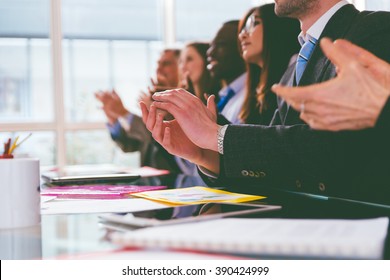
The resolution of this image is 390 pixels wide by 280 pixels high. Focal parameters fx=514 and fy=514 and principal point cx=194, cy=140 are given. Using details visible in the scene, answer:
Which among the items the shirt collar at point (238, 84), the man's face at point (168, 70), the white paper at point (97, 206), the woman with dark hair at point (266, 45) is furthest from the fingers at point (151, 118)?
the man's face at point (168, 70)

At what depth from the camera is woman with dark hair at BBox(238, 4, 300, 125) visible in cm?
255

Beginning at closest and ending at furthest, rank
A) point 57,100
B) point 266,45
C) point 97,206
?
point 97,206 → point 266,45 → point 57,100

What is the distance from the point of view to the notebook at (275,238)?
59 cm

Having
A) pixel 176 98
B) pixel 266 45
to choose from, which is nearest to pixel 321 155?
pixel 176 98

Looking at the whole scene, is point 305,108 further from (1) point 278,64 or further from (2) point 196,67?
(2) point 196,67

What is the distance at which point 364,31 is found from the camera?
1.29m

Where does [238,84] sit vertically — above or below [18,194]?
above

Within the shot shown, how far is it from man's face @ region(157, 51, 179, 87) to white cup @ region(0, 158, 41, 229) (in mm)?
2800

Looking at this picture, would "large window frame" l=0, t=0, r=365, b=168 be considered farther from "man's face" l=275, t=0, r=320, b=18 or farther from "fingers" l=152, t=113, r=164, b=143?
"fingers" l=152, t=113, r=164, b=143

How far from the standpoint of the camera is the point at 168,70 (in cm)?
375

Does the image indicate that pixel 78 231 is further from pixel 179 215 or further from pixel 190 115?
pixel 190 115

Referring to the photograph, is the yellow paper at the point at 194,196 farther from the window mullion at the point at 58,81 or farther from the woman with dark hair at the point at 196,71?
the window mullion at the point at 58,81

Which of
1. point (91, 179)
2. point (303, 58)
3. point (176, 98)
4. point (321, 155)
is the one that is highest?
point (303, 58)

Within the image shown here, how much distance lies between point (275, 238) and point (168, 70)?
126 inches
